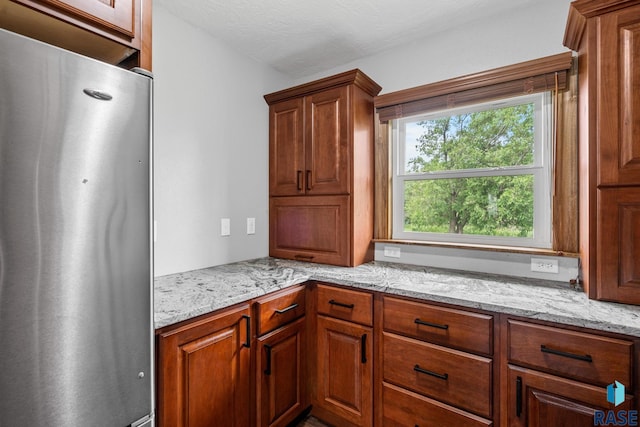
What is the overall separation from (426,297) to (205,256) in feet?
4.65

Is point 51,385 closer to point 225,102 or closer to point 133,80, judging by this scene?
point 133,80

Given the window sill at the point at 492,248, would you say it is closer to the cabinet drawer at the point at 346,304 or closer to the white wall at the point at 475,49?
the cabinet drawer at the point at 346,304

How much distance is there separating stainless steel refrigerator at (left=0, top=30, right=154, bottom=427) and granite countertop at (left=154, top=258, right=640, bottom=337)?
0.24 meters

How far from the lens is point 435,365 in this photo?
58.9 inches

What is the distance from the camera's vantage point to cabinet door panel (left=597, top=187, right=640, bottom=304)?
1306 mm

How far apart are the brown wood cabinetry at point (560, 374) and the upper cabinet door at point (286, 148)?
5.32ft

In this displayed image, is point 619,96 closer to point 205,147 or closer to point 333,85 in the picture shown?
point 333,85

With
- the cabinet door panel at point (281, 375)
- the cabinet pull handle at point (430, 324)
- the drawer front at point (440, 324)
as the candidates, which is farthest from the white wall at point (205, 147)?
the cabinet pull handle at point (430, 324)

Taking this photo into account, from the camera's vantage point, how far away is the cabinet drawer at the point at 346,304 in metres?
1.70

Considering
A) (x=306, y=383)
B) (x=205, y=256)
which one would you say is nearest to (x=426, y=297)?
(x=306, y=383)

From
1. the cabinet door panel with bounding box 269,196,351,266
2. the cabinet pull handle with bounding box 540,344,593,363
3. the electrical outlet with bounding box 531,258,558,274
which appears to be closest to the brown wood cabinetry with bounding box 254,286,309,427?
the cabinet door panel with bounding box 269,196,351,266

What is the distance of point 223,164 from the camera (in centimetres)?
219

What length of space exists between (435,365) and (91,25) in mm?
1974

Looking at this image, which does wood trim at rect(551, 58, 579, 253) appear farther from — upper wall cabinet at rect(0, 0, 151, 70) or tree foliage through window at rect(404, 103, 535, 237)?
upper wall cabinet at rect(0, 0, 151, 70)
